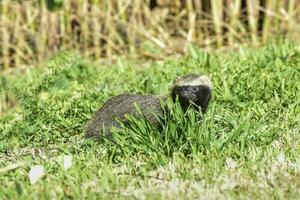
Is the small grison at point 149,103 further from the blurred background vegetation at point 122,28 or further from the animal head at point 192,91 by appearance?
the blurred background vegetation at point 122,28

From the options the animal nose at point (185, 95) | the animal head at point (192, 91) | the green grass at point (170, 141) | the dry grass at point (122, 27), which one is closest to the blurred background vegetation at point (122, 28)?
the dry grass at point (122, 27)

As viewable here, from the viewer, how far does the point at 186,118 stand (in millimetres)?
5160

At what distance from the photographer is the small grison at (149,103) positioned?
17.9ft

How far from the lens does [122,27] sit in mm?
9469

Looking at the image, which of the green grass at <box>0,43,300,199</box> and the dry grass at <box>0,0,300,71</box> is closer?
the green grass at <box>0,43,300,199</box>

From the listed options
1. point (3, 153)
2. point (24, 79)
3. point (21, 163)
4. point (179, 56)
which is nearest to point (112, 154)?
point (21, 163)

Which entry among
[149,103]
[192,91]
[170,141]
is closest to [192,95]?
[192,91]

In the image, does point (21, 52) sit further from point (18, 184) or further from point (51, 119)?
point (18, 184)

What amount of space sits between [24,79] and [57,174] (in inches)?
146

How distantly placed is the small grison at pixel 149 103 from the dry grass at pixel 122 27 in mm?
3469

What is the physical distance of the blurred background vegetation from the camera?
30.5 feet

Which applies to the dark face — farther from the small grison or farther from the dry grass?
the dry grass

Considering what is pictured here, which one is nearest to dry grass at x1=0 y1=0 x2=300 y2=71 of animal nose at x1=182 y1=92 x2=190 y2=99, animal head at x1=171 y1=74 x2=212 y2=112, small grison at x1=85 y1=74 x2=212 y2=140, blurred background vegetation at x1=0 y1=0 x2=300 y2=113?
blurred background vegetation at x1=0 y1=0 x2=300 y2=113

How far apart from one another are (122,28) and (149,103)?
3922 mm
